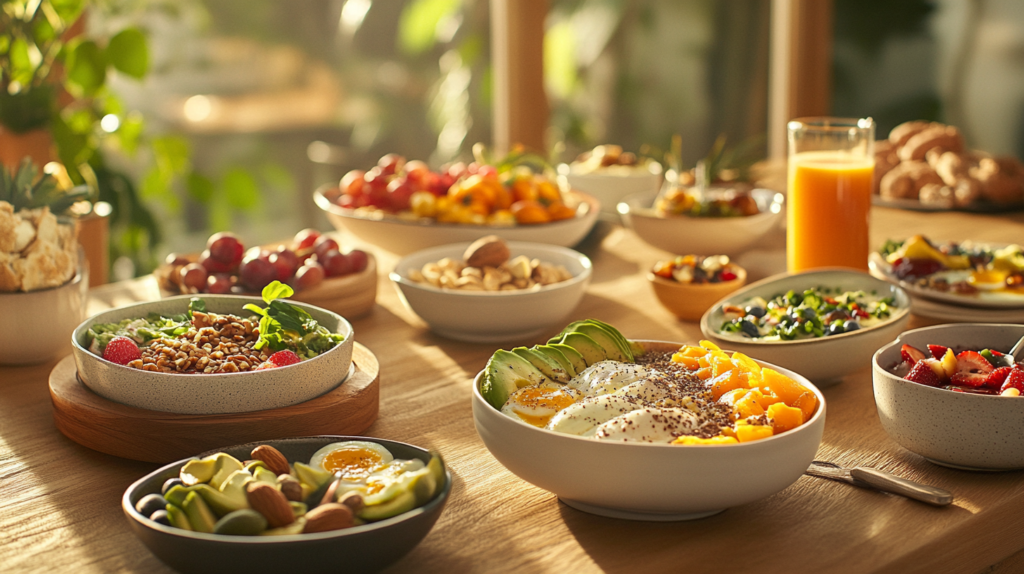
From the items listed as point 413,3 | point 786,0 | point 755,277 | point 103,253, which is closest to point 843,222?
point 755,277

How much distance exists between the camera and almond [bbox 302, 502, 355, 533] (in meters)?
0.78

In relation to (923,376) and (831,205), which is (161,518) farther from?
(831,205)

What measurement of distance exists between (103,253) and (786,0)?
306 cm

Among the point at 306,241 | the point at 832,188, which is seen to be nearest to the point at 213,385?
the point at 306,241

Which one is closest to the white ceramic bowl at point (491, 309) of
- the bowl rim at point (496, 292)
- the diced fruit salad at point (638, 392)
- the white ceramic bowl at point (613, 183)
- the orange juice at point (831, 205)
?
the bowl rim at point (496, 292)

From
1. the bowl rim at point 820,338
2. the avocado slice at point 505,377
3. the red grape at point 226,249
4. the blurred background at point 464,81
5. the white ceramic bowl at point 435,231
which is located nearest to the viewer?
the avocado slice at point 505,377

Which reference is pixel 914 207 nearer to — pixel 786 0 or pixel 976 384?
pixel 976 384

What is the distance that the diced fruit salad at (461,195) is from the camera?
1899 mm

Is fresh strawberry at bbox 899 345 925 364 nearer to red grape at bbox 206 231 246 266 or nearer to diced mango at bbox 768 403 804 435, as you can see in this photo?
diced mango at bbox 768 403 804 435

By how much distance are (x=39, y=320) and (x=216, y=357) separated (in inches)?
16.2

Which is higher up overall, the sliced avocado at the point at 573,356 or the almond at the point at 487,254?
the almond at the point at 487,254

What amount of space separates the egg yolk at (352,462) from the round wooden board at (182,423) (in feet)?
0.60

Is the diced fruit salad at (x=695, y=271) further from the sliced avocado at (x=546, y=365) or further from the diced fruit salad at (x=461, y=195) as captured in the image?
the sliced avocado at (x=546, y=365)

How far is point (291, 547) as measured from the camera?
0.75 m
